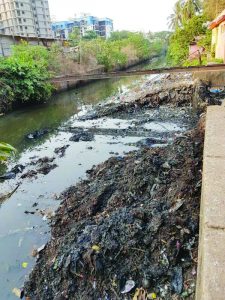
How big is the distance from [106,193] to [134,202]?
0.71m

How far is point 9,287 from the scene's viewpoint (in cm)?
358

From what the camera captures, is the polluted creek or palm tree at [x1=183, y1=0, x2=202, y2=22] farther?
palm tree at [x1=183, y1=0, x2=202, y2=22]

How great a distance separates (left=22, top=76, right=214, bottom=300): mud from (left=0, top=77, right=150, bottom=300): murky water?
33 cm

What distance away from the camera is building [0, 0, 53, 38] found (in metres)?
53.8

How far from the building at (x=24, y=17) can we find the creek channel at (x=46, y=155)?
45151mm

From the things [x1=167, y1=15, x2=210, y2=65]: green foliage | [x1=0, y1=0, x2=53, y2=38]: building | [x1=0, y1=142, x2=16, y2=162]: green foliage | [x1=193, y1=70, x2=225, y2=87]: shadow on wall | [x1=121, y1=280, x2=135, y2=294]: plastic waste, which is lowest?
[x1=121, y1=280, x2=135, y2=294]: plastic waste

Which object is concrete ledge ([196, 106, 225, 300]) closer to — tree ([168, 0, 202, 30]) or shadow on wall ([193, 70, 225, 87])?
shadow on wall ([193, 70, 225, 87])

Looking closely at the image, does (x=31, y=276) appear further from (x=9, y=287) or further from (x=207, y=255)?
(x=207, y=255)

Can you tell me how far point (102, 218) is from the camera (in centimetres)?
404

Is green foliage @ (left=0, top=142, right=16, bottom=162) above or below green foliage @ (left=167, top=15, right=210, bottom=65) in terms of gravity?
below

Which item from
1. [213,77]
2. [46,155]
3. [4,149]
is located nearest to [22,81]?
[46,155]

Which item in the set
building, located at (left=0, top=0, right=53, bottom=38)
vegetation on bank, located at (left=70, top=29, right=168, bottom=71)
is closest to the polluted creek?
vegetation on bank, located at (left=70, top=29, right=168, bottom=71)

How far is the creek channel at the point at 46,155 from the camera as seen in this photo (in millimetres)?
4293

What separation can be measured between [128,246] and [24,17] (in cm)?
6273
